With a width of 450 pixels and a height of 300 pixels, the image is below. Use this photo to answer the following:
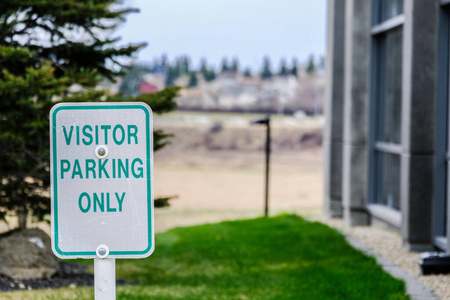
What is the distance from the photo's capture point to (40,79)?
309 inches

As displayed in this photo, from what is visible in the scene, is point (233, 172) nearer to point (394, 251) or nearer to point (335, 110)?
point (335, 110)

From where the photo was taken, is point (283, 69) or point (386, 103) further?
point (283, 69)

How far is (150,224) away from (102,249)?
0.18m

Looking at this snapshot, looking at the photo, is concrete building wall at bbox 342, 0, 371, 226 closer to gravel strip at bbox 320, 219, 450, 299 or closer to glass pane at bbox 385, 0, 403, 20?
gravel strip at bbox 320, 219, 450, 299

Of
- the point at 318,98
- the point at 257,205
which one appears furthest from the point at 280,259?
the point at 318,98

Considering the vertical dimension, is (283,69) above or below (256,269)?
above

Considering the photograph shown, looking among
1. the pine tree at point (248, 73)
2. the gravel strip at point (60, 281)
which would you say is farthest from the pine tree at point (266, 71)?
the gravel strip at point (60, 281)

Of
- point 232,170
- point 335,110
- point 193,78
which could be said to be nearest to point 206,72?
point 193,78

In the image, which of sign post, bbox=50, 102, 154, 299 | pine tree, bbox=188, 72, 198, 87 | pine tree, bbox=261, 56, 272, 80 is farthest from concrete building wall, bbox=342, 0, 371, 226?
pine tree, bbox=261, 56, 272, 80

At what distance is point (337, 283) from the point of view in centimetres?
806

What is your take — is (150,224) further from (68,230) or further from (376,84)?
(376,84)

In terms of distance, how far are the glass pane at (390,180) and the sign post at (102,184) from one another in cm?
1091

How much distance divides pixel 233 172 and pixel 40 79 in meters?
52.3

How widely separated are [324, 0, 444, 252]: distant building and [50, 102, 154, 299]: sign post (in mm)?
7802
